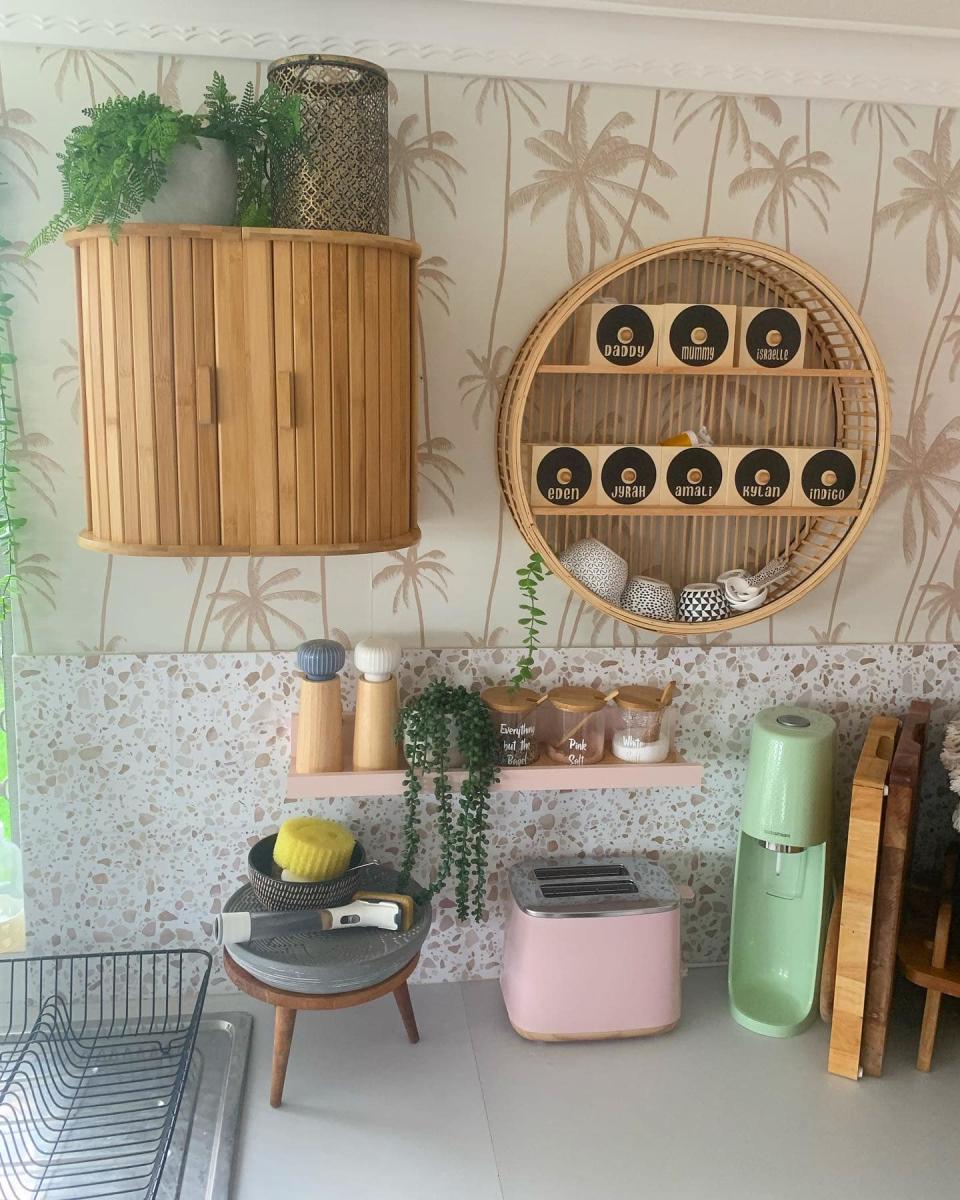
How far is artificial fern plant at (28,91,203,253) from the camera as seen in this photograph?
1309mm

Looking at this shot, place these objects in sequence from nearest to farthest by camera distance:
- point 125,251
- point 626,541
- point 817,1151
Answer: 1. point 125,251
2. point 817,1151
3. point 626,541

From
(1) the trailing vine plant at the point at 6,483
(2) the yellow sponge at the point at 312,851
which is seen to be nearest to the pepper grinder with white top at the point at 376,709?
(2) the yellow sponge at the point at 312,851

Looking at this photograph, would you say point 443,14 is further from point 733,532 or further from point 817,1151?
point 817,1151

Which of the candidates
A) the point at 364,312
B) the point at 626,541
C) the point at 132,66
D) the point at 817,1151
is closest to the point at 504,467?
the point at 626,541

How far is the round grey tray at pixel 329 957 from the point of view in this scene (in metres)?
1.51

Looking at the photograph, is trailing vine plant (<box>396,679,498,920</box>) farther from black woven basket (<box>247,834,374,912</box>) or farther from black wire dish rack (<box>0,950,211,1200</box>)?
black wire dish rack (<box>0,950,211,1200</box>)

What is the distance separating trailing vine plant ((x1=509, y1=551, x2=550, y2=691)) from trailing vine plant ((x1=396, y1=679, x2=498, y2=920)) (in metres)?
0.09

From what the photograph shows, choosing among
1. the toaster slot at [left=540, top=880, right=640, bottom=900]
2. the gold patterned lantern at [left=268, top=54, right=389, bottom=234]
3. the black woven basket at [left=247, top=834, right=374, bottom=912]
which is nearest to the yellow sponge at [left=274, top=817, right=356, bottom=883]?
the black woven basket at [left=247, top=834, right=374, bottom=912]

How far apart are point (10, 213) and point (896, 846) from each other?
1602mm

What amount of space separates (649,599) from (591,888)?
19.0 inches

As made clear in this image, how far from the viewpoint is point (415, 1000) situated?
71.7 inches

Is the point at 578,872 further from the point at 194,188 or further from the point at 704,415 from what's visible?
the point at 194,188

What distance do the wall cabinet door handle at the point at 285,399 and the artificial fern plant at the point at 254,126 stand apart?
217mm

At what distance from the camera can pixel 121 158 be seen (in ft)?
4.27
